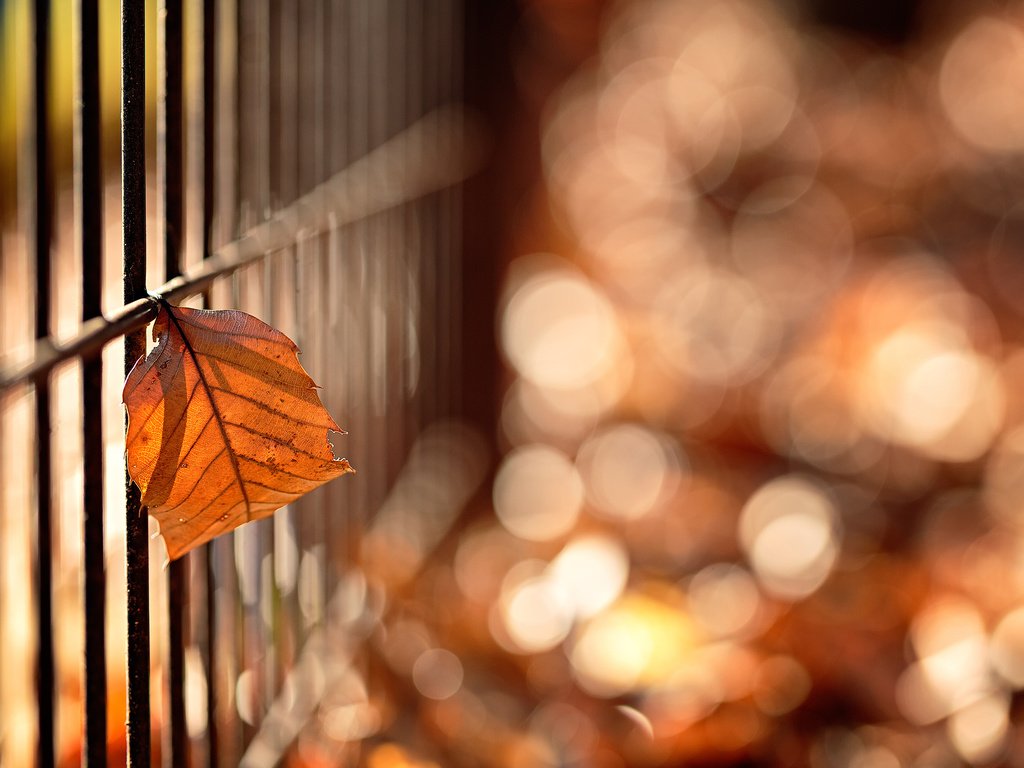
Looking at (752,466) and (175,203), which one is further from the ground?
(175,203)

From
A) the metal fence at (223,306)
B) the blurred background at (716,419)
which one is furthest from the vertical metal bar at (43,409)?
the blurred background at (716,419)

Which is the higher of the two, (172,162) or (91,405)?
(172,162)

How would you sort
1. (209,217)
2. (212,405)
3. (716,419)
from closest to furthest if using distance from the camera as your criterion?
(212,405) < (209,217) < (716,419)

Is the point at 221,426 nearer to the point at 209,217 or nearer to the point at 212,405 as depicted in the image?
the point at 212,405

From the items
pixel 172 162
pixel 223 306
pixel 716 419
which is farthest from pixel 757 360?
pixel 172 162

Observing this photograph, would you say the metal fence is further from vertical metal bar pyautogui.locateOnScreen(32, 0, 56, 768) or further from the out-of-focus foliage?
the out-of-focus foliage

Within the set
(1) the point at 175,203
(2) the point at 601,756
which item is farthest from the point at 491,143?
(1) the point at 175,203

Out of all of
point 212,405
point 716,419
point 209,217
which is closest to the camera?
point 212,405

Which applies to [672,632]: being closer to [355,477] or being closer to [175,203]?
[355,477]
